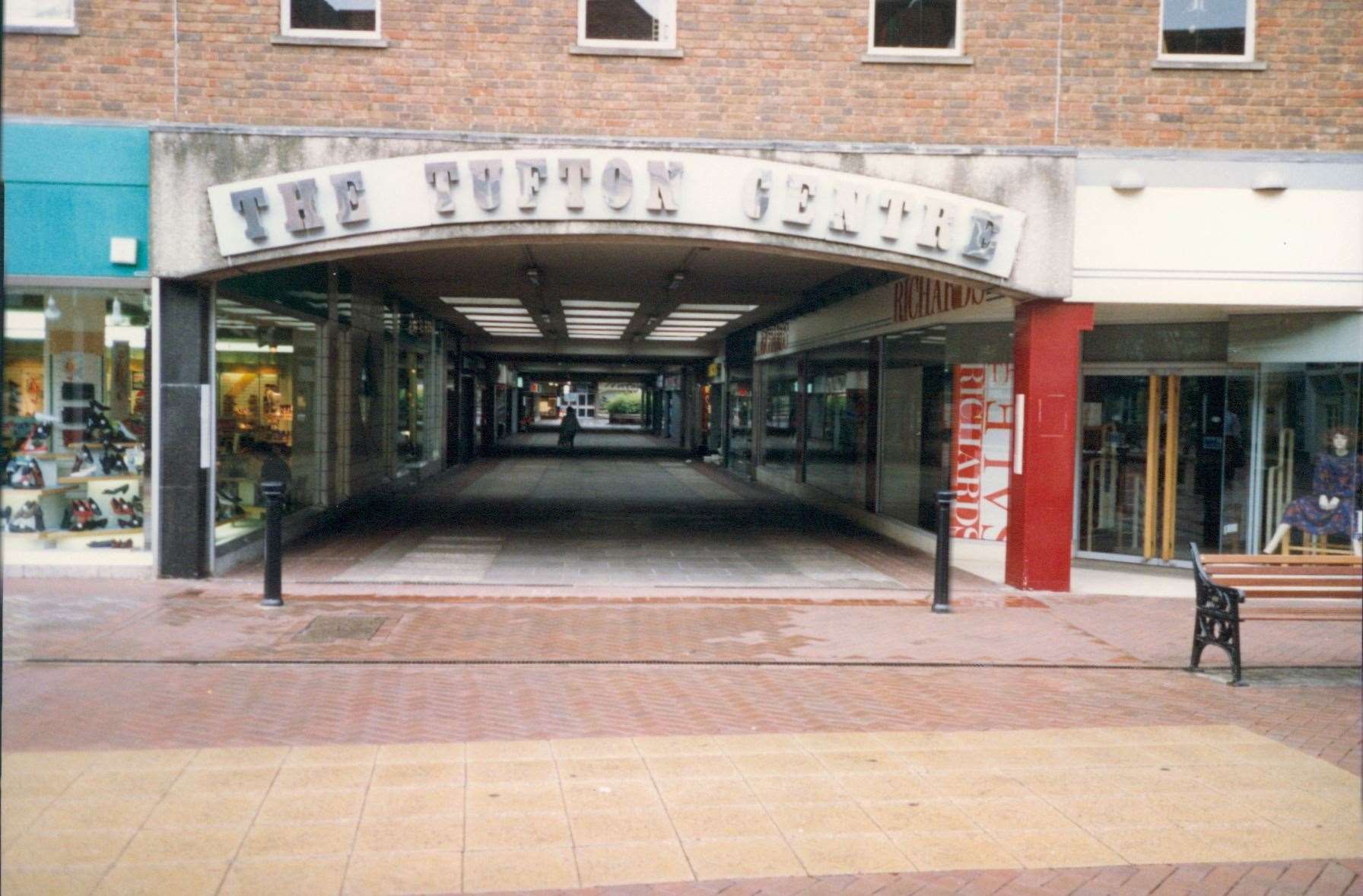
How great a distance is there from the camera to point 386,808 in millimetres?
5270

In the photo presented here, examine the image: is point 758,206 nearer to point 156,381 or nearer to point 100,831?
point 156,381

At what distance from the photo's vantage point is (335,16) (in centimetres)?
1094

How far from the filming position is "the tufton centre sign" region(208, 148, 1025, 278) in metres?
10.6

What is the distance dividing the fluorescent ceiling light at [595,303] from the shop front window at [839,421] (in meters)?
3.39

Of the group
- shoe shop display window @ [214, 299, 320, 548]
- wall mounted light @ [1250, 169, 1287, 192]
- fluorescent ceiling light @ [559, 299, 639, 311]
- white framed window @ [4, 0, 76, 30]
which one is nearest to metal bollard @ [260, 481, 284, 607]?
shoe shop display window @ [214, 299, 320, 548]

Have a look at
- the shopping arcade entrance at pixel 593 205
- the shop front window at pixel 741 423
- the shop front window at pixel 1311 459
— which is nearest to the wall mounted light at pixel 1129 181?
the shopping arcade entrance at pixel 593 205

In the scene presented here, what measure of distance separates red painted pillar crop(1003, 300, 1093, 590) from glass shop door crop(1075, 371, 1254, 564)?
8.15ft

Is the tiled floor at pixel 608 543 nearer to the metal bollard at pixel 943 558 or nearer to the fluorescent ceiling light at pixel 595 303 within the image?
the metal bollard at pixel 943 558

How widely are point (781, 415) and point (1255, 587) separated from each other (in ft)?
52.3

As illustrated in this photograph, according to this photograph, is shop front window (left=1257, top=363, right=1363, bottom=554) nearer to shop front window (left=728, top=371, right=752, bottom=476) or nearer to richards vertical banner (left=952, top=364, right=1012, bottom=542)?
richards vertical banner (left=952, top=364, right=1012, bottom=542)

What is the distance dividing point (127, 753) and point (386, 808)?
1542mm

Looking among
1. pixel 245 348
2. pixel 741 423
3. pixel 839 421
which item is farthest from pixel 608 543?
pixel 741 423

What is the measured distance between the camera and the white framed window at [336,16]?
A: 1091 centimetres

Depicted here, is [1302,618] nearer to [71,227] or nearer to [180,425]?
[180,425]
